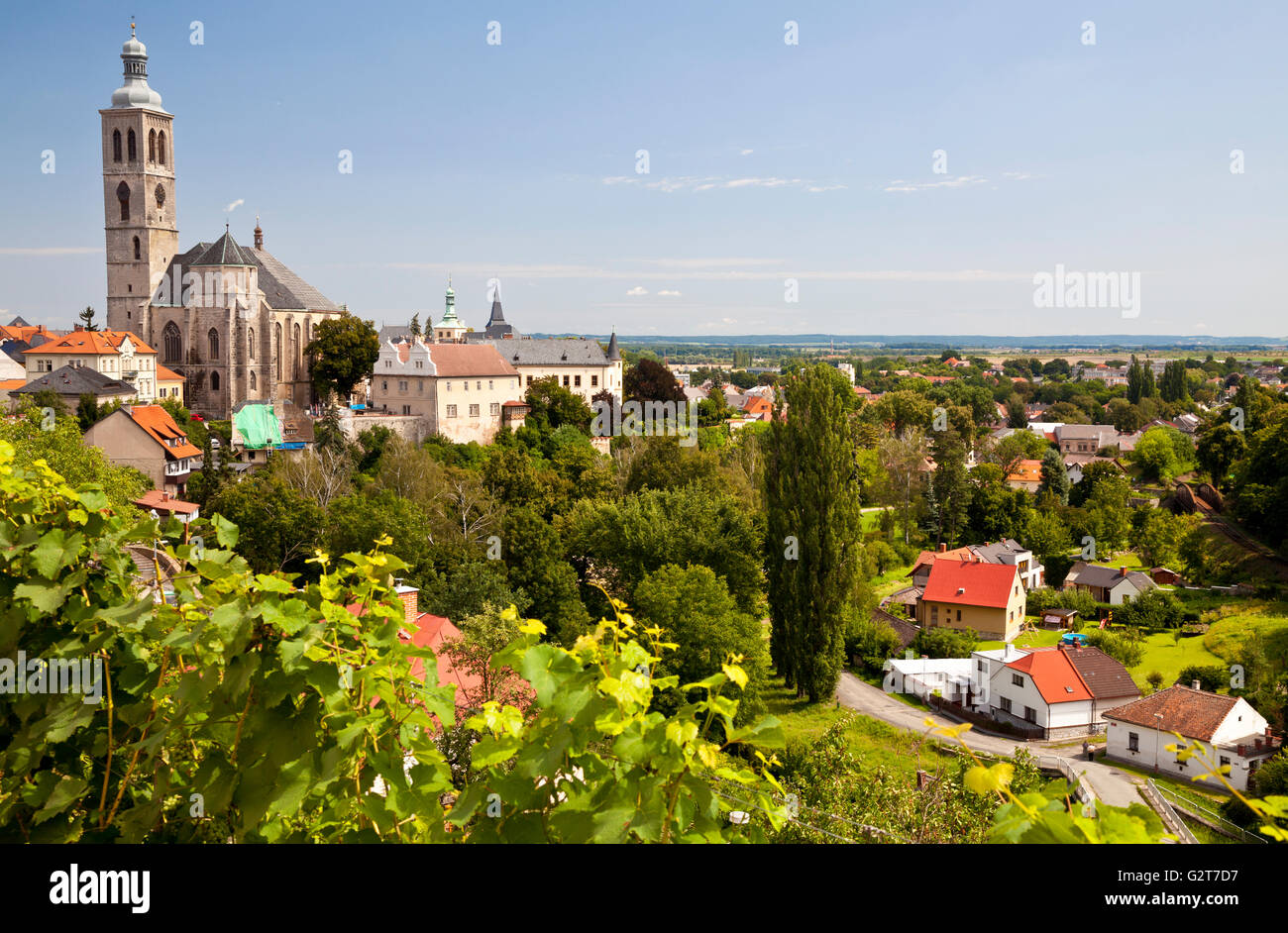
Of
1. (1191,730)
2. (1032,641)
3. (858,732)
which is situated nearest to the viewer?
(1191,730)

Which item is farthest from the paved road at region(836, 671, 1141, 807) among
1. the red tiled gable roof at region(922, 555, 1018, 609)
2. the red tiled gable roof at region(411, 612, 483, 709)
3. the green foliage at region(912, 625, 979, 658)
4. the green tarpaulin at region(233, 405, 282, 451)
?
the green tarpaulin at region(233, 405, 282, 451)

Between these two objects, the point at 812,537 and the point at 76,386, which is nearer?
the point at 812,537

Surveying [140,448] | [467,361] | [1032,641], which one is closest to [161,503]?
[140,448]

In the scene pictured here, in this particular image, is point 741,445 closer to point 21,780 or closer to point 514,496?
point 514,496

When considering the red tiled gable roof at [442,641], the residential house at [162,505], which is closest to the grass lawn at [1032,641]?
the red tiled gable roof at [442,641]

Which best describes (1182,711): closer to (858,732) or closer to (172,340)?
(858,732)

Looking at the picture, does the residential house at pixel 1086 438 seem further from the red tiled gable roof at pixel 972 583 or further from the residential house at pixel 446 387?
the residential house at pixel 446 387

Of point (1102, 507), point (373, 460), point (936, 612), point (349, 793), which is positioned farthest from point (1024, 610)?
point (349, 793)
